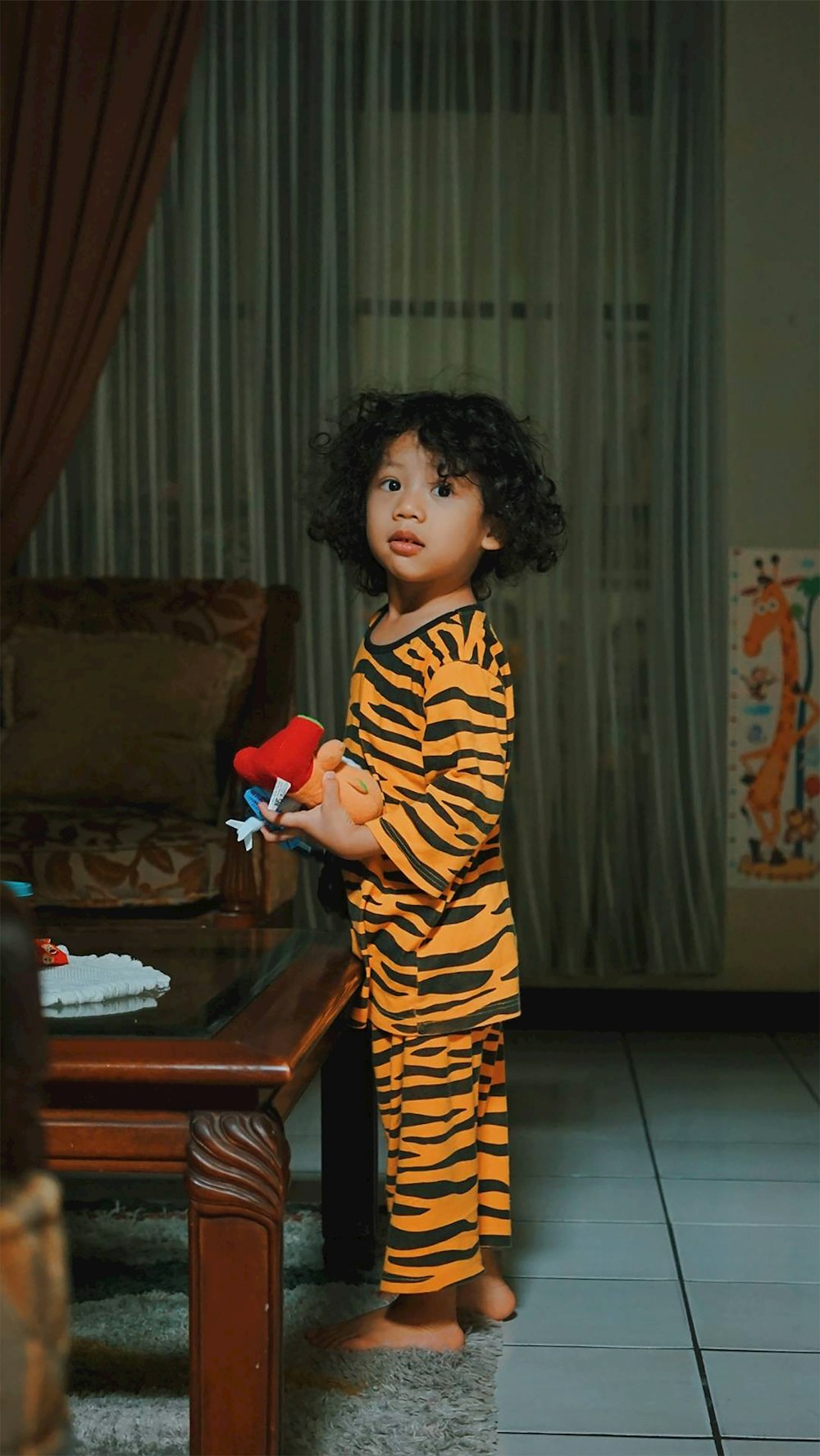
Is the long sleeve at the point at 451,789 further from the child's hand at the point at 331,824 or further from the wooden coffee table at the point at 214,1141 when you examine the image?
the wooden coffee table at the point at 214,1141

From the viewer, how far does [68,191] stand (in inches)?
144

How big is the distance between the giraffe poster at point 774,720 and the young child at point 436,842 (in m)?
1.86

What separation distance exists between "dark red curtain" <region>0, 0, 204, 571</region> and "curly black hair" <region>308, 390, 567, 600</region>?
1.77m

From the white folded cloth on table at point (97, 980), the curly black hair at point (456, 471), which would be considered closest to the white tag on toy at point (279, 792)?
the white folded cloth on table at point (97, 980)

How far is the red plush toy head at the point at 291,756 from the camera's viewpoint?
1.73 metres

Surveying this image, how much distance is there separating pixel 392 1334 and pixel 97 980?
576 millimetres

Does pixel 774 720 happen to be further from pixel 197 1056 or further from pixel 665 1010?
pixel 197 1056

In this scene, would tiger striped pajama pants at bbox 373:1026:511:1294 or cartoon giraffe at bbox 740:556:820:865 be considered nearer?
tiger striped pajama pants at bbox 373:1026:511:1294

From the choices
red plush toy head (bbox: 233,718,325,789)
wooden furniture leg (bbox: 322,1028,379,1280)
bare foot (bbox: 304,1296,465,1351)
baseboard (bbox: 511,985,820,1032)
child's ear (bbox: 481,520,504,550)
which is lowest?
baseboard (bbox: 511,985,820,1032)

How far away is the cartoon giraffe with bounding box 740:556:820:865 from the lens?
3.75 m

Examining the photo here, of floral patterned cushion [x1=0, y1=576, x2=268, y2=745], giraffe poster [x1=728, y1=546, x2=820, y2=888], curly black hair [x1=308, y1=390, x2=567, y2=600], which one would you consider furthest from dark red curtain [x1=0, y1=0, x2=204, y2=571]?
curly black hair [x1=308, y1=390, x2=567, y2=600]

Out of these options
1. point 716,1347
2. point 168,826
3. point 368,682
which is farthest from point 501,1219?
point 168,826

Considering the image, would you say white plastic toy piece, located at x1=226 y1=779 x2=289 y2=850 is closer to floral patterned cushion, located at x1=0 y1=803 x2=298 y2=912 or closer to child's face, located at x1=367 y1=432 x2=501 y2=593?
child's face, located at x1=367 y1=432 x2=501 y2=593

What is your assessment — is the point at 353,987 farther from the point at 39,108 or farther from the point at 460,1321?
the point at 39,108
